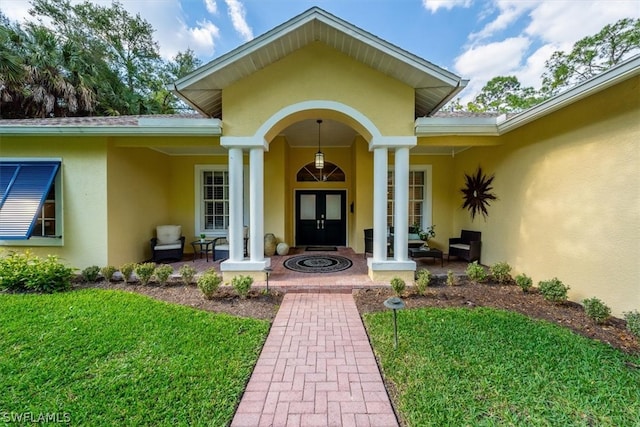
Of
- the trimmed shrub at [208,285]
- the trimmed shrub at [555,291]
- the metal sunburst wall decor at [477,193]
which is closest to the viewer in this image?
the trimmed shrub at [555,291]

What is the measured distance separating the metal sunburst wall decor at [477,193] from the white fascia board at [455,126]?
72.1 inches

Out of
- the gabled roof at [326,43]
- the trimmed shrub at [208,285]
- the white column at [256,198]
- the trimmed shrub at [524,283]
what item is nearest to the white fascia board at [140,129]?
the gabled roof at [326,43]

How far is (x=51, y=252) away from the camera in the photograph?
6250 mm

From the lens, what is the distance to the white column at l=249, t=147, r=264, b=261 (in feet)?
18.8

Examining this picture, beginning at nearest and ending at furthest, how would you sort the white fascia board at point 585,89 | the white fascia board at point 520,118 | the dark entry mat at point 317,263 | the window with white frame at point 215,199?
the white fascia board at point 585,89
the white fascia board at point 520,118
the dark entry mat at point 317,263
the window with white frame at point 215,199

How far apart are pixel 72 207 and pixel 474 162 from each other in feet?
36.1

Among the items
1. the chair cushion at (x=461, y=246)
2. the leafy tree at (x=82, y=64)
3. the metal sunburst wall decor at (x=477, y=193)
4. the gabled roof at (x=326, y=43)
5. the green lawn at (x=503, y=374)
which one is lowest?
the green lawn at (x=503, y=374)

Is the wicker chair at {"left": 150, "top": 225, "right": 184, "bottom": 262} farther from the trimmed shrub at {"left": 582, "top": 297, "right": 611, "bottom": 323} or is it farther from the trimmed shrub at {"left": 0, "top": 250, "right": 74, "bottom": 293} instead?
the trimmed shrub at {"left": 582, "top": 297, "right": 611, "bottom": 323}

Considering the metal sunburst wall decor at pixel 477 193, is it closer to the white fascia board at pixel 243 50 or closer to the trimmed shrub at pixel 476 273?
the trimmed shrub at pixel 476 273

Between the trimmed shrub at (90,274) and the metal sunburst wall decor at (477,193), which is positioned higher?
the metal sunburst wall decor at (477,193)

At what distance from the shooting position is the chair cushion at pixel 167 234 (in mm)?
7934

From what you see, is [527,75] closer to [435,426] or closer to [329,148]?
[329,148]

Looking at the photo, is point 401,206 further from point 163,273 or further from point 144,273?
Result: point 144,273

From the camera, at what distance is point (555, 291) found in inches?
183
